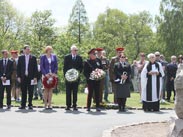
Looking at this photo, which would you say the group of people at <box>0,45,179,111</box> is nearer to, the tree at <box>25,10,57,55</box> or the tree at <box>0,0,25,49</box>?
the tree at <box>0,0,25,49</box>

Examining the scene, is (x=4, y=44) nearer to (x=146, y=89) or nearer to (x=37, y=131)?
(x=146, y=89)

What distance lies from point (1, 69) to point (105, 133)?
790 centimetres

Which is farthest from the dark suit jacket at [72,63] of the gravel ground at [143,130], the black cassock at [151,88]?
the gravel ground at [143,130]

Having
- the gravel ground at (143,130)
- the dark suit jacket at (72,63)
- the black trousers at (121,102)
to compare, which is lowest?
the gravel ground at (143,130)

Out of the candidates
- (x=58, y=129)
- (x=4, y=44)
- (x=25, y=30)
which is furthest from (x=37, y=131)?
(x=25, y=30)

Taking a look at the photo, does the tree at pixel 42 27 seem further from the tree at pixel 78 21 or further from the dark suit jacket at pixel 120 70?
the dark suit jacket at pixel 120 70

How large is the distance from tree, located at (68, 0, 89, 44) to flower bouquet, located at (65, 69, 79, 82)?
51160 millimetres

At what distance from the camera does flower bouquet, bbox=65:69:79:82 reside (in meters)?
15.8

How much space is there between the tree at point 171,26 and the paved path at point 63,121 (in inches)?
1830

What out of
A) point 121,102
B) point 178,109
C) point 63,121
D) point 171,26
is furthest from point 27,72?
point 171,26

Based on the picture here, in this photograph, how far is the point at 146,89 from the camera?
16297 mm

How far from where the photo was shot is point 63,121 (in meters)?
12.6

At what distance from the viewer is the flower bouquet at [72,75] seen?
51.9ft

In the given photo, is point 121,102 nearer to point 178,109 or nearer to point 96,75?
point 96,75
